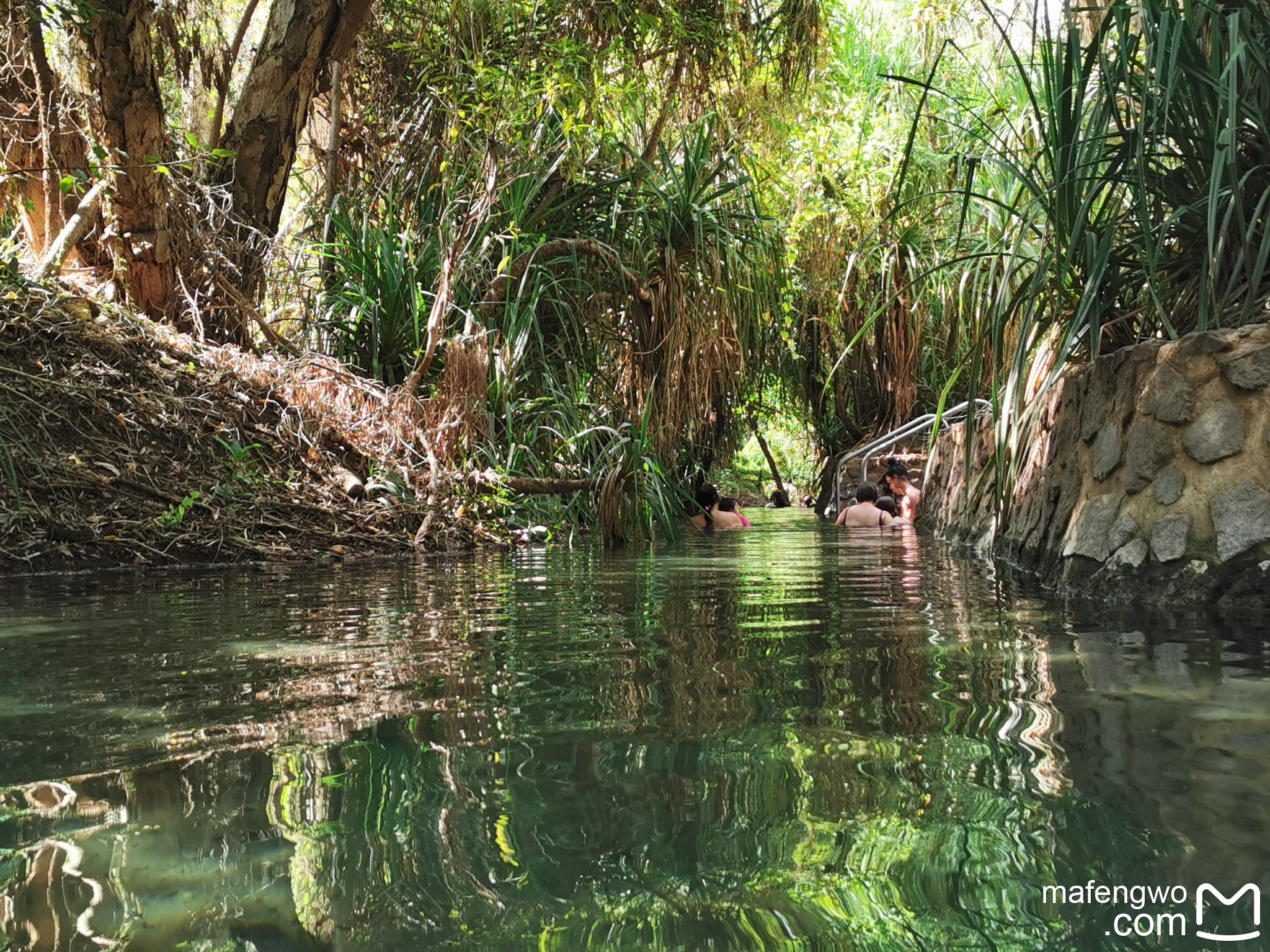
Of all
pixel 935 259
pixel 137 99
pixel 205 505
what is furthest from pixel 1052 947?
pixel 935 259

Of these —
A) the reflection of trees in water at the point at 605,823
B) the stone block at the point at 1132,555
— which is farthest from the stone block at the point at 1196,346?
the reflection of trees in water at the point at 605,823

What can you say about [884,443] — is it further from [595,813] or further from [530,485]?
[595,813]

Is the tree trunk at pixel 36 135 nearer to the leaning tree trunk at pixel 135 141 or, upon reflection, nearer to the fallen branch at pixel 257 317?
the leaning tree trunk at pixel 135 141

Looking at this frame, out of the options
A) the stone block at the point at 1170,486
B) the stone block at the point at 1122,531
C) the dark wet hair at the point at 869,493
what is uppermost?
the dark wet hair at the point at 869,493

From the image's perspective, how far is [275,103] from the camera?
7160 millimetres

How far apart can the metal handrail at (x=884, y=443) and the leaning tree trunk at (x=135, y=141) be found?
18.9ft

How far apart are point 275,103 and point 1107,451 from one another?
245 inches

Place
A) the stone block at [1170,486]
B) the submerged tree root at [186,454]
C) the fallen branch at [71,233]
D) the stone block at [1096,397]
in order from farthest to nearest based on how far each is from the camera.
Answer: the fallen branch at [71,233] < the submerged tree root at [186,454] < the stone block at [1096,397] < the stone block at [1170,486]

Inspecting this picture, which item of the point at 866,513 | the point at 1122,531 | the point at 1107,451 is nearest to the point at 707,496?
the point at 866,513

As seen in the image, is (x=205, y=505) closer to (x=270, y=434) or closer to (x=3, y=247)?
(x=270, y=434)

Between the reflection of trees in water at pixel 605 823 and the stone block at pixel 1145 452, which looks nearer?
the reflection of trees in water at pixel 605 823

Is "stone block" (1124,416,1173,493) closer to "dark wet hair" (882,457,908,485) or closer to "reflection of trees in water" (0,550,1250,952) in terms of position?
"reflection of trees in water" (0,550,1250,952)

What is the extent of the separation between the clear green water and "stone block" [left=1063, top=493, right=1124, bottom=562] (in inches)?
31.0

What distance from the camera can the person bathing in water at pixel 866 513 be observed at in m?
9.77
